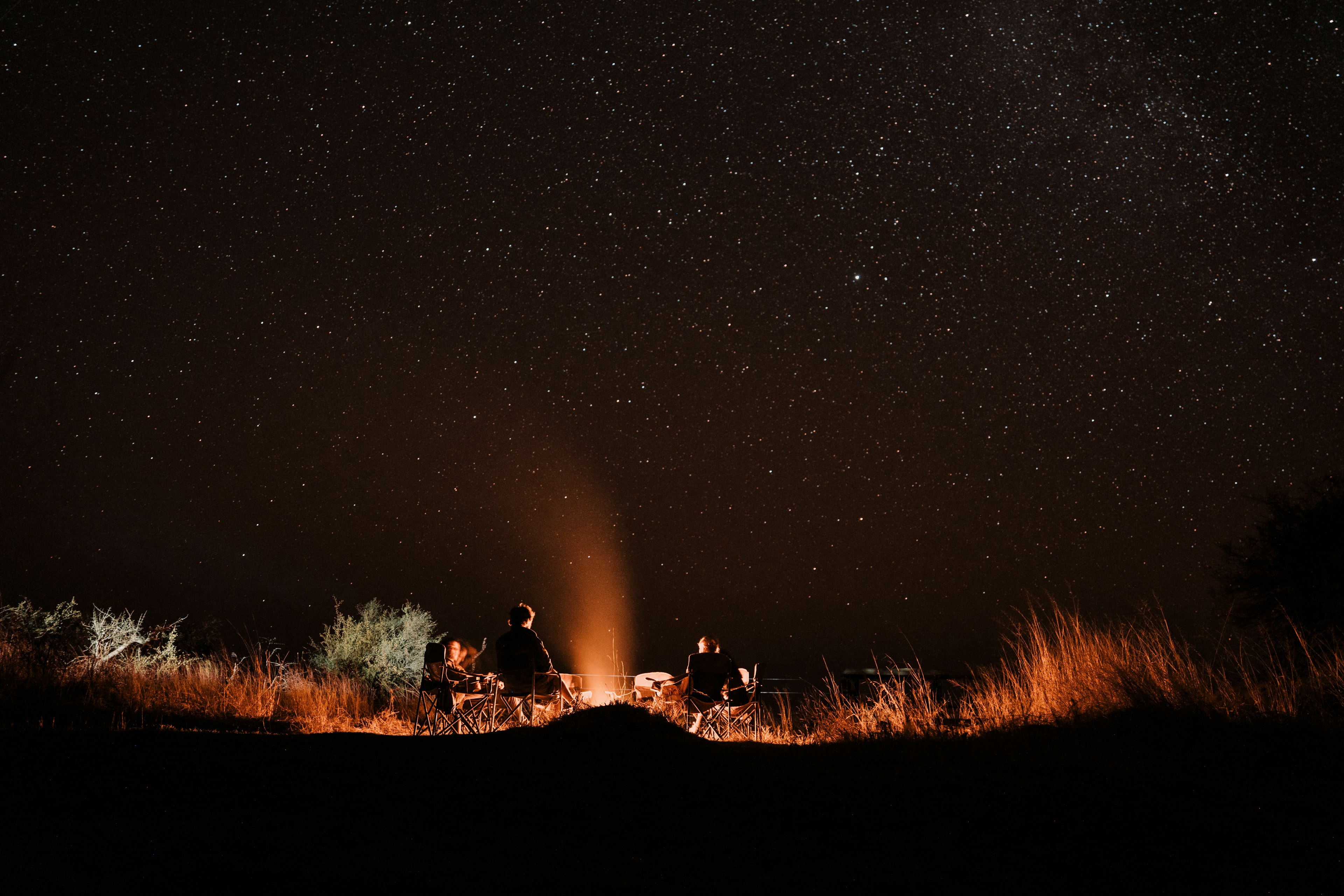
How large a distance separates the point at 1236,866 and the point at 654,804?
212cm

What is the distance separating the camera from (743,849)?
2.85 metres

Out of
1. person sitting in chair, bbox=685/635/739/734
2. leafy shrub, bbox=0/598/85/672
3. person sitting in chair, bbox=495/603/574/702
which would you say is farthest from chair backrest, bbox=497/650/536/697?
leafy shrub, bbox=0/598/85/672

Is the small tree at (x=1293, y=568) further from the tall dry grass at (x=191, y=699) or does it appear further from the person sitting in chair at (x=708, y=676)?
the tall dry grass at (x=191, y=699)

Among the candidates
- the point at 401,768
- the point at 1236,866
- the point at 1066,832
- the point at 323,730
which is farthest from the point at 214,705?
the point at 1236,866

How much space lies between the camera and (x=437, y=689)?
642 centimetres

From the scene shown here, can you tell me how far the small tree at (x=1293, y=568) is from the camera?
11000mm

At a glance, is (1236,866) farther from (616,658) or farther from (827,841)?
(616,658)

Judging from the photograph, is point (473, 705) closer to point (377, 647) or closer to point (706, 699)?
point (706, 699)

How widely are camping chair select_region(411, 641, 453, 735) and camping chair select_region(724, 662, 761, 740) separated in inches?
87.7

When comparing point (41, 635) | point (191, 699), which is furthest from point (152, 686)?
point (41, 635)

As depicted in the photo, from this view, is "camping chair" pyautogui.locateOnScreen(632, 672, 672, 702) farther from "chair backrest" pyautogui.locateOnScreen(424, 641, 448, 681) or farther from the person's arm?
"chair backrest" pyautogui.locateOnScreen(424, 641, 448, 681)

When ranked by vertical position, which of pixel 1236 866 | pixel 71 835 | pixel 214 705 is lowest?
pixel 1236 866

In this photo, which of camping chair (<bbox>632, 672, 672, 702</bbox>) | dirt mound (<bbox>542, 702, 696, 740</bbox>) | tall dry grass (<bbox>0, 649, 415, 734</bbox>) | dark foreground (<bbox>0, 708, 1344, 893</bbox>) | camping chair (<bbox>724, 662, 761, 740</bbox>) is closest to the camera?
dark foreground (<bbox>0, 708, 1344, 893</bbox>)

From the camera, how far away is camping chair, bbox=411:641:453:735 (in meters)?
6.30
